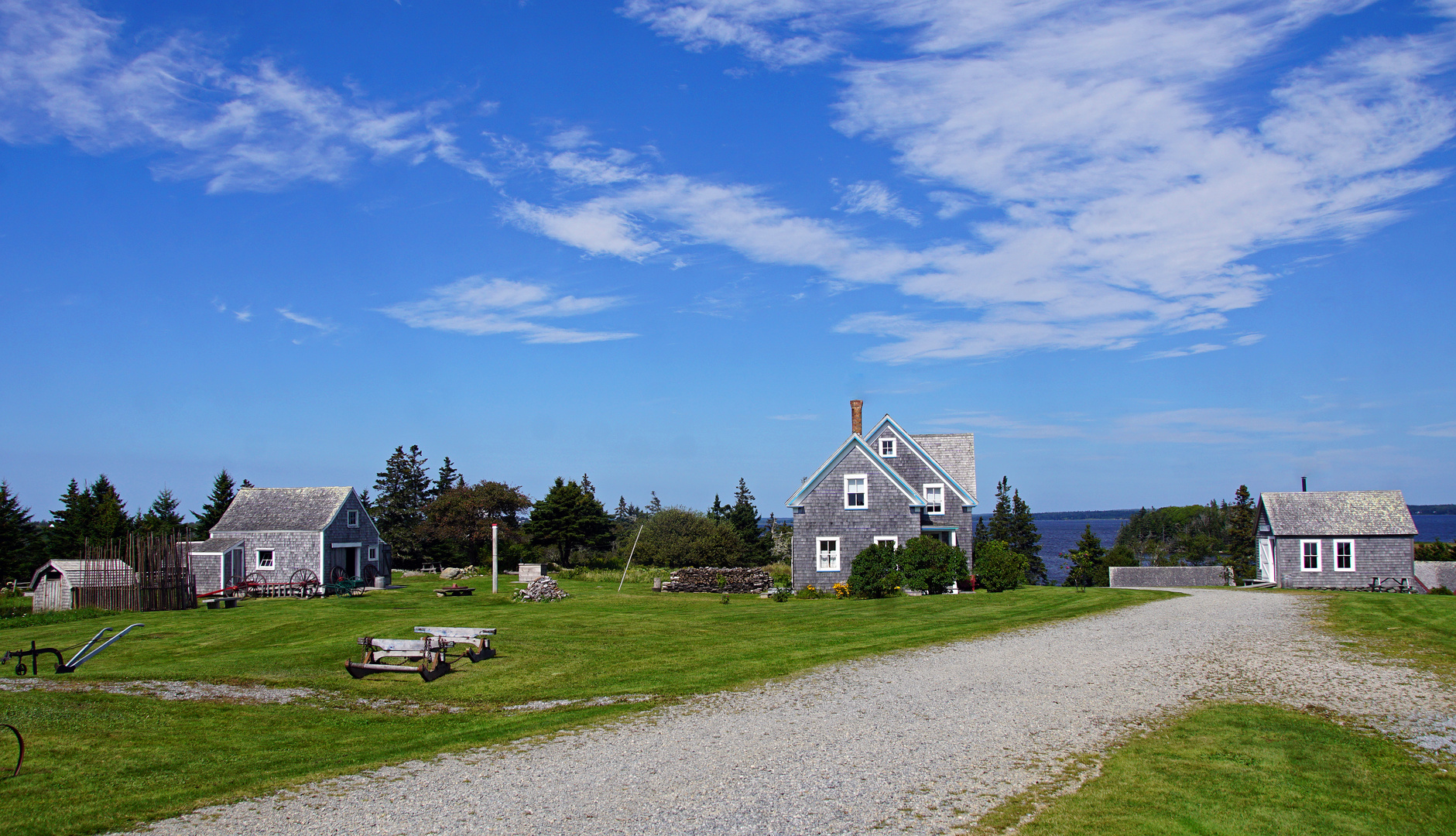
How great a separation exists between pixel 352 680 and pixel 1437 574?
1860 inches

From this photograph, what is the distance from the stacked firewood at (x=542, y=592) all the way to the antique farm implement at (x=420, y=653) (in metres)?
15.2

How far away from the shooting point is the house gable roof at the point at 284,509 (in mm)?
45406

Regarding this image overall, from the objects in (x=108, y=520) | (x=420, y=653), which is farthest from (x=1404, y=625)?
(x=108, y=520)

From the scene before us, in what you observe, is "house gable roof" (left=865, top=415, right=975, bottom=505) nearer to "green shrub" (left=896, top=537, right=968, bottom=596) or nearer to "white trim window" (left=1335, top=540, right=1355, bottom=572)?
"green shrub" (left=896, top=537, right=968, bottom=596)

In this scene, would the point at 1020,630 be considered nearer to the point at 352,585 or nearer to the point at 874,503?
the point at 874,503

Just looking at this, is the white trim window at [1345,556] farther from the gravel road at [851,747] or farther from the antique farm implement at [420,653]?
the antique farm implement at [420,653]

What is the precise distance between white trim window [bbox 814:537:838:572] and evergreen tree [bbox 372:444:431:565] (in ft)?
127

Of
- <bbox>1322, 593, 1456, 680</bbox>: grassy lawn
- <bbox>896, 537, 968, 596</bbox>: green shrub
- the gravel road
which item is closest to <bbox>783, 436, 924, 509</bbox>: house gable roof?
<bbox>896, 537, 968, 596</bbox>: green shrub

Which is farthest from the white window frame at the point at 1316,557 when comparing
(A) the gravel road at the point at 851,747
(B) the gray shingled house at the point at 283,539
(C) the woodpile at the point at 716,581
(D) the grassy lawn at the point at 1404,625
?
(B) the gray shingled house at the point at 283,539

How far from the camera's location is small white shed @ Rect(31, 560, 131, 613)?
3578 centimetres

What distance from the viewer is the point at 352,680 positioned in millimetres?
16797

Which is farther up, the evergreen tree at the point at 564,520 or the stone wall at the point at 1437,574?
the evergreen tree at the point at 564,520

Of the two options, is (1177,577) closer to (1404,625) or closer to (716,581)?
(716,581)

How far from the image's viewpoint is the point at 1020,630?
2184cm
